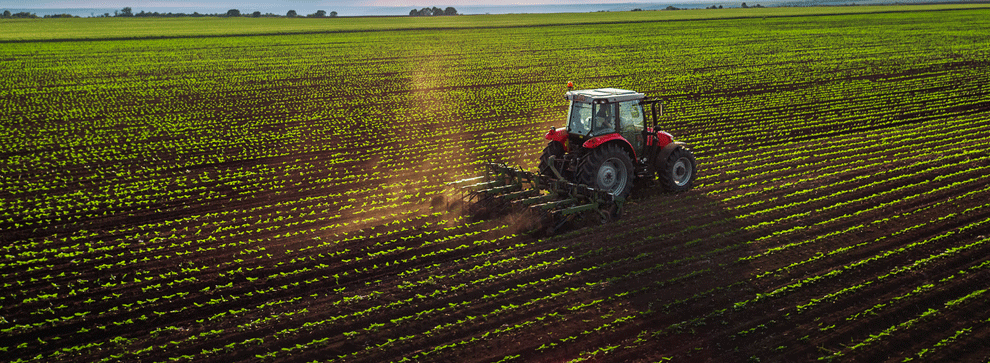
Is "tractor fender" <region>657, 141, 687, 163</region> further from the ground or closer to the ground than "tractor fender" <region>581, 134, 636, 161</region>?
closer to the ground

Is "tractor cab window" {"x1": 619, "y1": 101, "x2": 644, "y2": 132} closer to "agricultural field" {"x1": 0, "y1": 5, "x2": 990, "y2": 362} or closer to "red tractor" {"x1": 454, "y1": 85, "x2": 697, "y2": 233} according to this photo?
"red tractor" {"x1": 454, "y1": 85, "x2": 697, "y2": 233}

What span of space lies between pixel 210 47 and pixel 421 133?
35.5 m

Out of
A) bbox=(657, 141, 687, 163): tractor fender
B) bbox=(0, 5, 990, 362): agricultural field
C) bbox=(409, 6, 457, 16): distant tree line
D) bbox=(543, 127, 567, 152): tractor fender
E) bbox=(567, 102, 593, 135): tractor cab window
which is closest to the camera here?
bbox=(0, 5, 990, 362): agricultural field

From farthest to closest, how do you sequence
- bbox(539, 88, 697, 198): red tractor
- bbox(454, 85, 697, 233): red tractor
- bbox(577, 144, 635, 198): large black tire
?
bbox(539, 88, 697, 198): red tractor
bbox(577, 144, 635, 198): large black tire
bbox(454, 85, 697, 233): red tractor

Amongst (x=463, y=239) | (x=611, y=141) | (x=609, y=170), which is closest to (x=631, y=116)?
(x=611, y=141)

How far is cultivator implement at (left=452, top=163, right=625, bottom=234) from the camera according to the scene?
10.4 meters

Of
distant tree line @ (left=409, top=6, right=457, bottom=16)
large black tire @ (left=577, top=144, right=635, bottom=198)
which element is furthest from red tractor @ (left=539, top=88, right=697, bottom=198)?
distant tree line @ (left=409, top=6, right=457, bottom=16)

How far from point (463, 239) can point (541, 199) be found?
1468mm

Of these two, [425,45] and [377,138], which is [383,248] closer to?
[377,138]

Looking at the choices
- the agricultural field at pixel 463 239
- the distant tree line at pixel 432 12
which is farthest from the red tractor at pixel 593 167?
the distant tree line at pixel 432 12

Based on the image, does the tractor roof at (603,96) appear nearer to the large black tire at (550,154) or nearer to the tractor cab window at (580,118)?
the tractor cab window at (580,118)

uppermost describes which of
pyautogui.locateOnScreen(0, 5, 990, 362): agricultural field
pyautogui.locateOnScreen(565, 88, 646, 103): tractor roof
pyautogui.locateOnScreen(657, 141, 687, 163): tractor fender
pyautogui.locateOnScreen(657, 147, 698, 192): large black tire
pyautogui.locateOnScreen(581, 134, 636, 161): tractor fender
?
pyautogui.locateOnScreen(565, 88, 646, 103): tractor roof

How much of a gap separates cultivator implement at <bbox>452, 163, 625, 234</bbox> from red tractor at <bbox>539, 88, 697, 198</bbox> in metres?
0.40

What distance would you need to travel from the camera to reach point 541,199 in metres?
10.8
